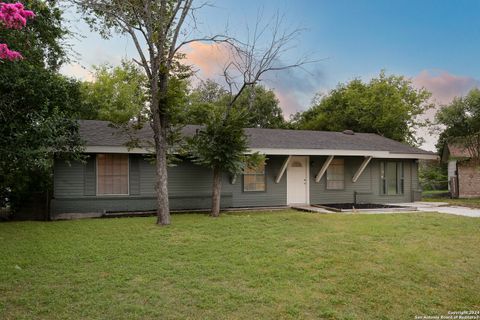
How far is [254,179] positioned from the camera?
14047 millimetres

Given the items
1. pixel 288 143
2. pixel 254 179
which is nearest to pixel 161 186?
pixel 254 179

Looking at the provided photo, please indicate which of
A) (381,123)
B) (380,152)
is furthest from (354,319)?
(381,123)

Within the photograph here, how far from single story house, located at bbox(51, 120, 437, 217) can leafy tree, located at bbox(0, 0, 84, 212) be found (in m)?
1.43

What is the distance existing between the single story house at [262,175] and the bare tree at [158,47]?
122 cm

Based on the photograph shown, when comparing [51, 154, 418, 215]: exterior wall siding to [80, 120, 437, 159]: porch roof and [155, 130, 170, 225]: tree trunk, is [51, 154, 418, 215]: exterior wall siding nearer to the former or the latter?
[80, 120, 437, 159]: porch roof

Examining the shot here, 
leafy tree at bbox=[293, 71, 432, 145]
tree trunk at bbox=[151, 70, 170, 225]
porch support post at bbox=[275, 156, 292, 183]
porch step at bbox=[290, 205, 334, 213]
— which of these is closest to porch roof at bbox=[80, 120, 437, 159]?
porch support post at bbox=[275, 156, 292, 183]

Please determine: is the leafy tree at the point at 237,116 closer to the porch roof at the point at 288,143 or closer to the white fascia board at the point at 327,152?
the porch roof at the point at 288,143

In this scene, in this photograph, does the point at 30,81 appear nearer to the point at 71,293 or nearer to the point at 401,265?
the point at 71,293

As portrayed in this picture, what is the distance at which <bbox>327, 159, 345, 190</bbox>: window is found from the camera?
1530 cm

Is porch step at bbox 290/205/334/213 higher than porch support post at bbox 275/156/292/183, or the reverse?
porch support post at bbox 275/156/292/183

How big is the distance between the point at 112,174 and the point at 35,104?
371 cm

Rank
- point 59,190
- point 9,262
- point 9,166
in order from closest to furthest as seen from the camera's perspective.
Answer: point 9,262
point 9,166
point 59,190

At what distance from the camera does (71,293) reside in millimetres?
4402

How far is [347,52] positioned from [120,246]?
517 inches
